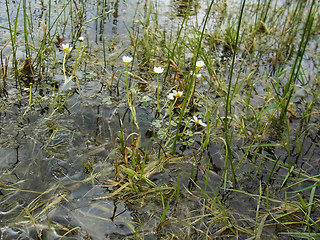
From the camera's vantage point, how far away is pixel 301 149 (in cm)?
211

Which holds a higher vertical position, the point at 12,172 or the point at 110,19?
the point at 110,19

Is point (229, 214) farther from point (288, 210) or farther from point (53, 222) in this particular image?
point (53, 222)

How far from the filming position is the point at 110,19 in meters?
3.64

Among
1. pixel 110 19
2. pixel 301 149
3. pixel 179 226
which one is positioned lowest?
pixel 179 226

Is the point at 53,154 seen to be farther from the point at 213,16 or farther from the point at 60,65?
the point at 213,16

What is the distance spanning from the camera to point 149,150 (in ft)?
6.78

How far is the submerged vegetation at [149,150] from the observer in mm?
1628

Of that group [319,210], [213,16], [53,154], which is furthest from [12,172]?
[213,16]

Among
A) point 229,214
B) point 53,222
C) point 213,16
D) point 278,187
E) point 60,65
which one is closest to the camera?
point 53,222

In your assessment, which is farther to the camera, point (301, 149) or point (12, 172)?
point (301, 149)

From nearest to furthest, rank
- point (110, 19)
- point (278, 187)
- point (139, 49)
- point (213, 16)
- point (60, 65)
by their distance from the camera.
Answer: point (278, 187) → point (60, 65) → point (139, 49) → point (110, 19) → point (213, 16)

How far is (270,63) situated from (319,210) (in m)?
1.78

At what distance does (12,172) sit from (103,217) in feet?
1.83

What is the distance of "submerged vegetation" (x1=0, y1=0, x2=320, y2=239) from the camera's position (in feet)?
5.34
